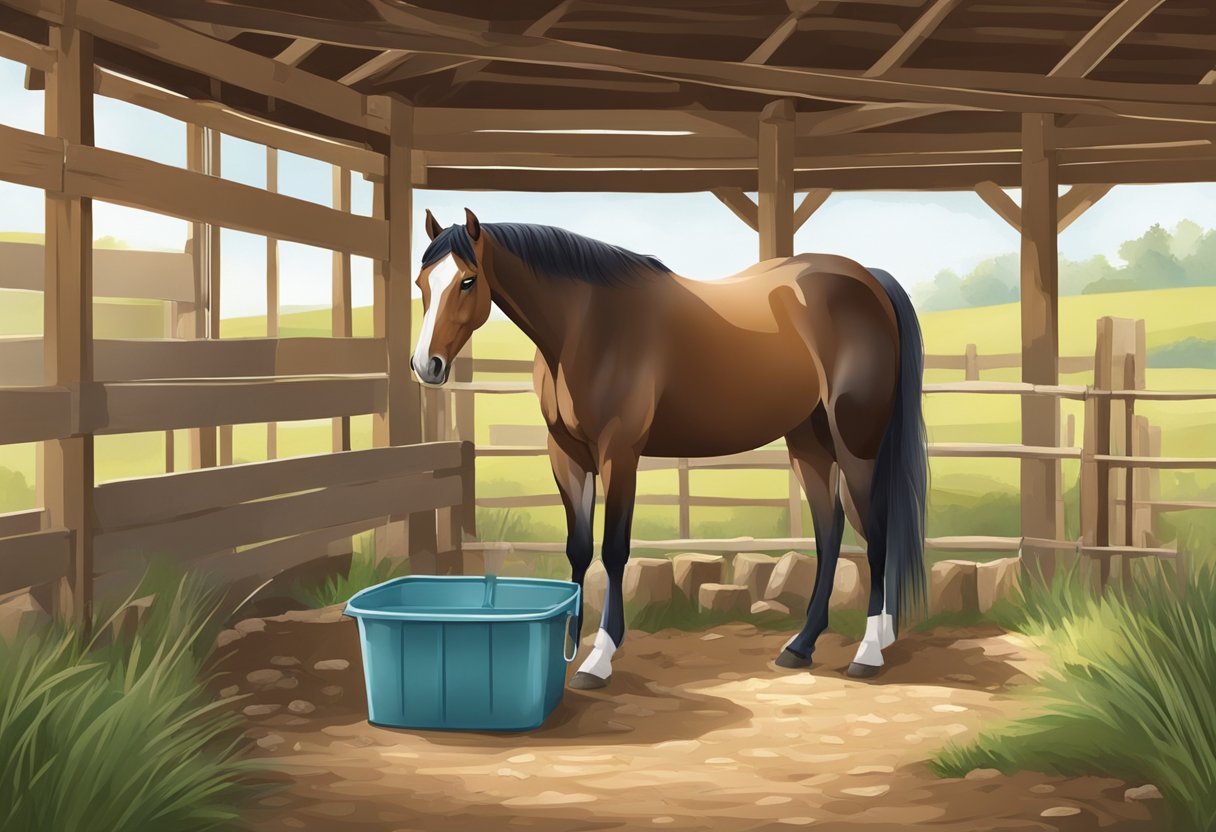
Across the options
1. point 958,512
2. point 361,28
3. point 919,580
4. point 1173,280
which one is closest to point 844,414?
point 919,580

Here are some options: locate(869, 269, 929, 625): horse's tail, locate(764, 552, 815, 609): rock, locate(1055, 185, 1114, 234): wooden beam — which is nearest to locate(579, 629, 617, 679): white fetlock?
locate(869, 269, 929, 625): horse's tail

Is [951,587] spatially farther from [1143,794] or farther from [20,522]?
[20,522]

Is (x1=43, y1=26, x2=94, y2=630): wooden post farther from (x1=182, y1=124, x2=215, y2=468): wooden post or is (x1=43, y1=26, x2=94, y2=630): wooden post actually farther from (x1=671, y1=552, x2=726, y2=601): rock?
(x1=182, y1=124, x2=215, y2=468): wooden post

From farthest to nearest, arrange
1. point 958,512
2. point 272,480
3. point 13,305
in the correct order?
point 13,305
point 958,512
point 272,480

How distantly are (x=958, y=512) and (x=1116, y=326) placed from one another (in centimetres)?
768

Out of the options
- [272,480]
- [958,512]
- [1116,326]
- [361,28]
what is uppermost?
[361,28]

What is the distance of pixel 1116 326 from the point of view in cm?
689

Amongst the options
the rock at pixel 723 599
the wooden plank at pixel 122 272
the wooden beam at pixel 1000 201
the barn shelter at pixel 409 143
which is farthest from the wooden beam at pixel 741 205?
the wooden plank at pixel 122 272

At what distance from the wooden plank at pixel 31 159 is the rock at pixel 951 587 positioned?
4354 mm

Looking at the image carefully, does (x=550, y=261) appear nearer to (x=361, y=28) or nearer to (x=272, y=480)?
(x=361, y=28)

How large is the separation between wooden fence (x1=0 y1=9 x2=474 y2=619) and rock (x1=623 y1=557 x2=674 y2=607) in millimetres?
1223

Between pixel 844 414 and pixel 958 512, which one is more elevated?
pixel 844 414

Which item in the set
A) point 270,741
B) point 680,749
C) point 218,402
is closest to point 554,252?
point 218,402

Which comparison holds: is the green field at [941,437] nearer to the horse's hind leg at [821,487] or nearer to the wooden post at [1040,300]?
the wooden post at [1040,300]
